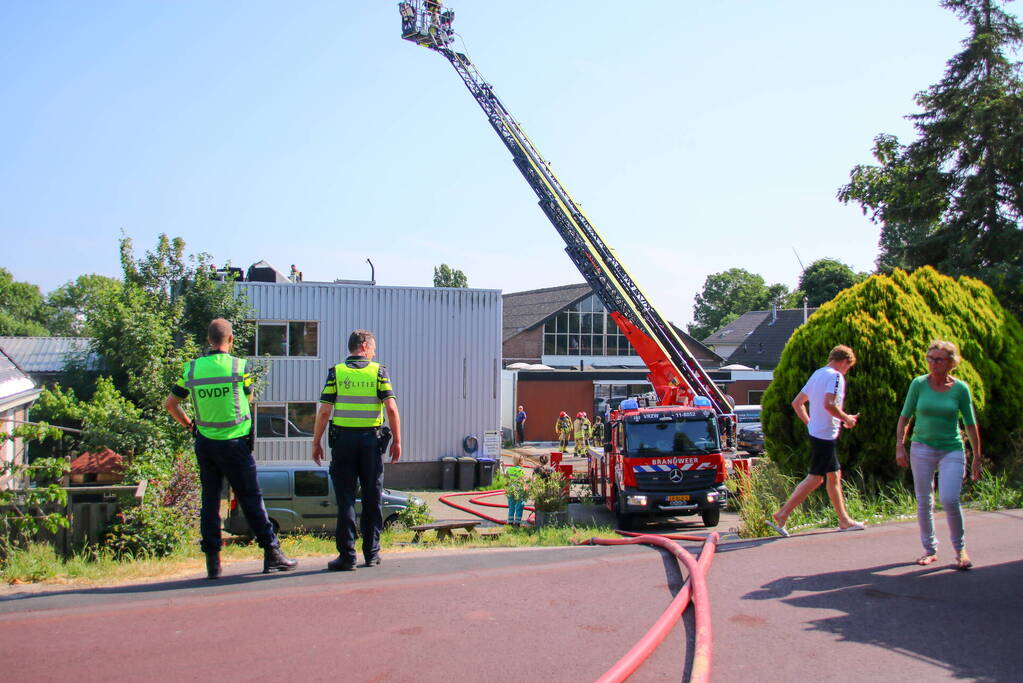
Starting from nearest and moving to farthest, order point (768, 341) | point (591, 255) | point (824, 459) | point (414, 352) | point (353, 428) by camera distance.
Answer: point (353, 428), point (824, 459), point (591, 255), point (414, 352), point (768, 341)

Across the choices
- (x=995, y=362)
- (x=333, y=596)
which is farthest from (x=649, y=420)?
(x=333, y=596)

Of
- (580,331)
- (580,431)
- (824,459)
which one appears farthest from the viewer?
(580,331)

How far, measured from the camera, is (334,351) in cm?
2750

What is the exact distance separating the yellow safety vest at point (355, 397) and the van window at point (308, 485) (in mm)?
10758

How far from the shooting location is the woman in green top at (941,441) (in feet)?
19.8

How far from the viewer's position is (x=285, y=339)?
27.1 metres

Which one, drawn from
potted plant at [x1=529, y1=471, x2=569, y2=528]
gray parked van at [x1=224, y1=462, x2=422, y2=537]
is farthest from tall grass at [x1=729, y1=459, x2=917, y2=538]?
gray parked van at [x1=224, y1=462, x2=422, y2=537]

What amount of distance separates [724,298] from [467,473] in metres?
93.1

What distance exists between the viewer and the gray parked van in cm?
1606

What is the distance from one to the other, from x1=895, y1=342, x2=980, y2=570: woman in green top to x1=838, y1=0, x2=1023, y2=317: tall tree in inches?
562

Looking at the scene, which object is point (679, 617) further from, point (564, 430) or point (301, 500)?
point (564, 430)

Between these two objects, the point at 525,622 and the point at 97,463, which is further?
the point at 97,463

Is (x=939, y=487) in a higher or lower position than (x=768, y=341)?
lower

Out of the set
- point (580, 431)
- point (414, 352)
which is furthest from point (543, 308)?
point (414, 352)
